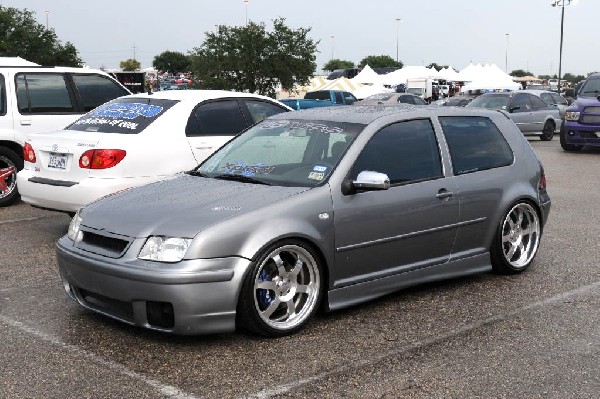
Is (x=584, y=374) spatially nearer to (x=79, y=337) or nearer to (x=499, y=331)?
(x=499, y=331)

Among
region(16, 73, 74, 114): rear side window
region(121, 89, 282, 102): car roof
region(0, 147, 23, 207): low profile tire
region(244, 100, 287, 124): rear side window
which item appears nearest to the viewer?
region(121, 89, 282, 102): car roof

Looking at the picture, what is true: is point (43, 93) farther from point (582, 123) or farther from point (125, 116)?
point (582, 123)

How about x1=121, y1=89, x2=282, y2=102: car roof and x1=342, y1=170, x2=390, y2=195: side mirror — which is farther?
x1=121, y1=89, x2=282, y2=102: car roof

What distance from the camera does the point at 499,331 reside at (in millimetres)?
4906

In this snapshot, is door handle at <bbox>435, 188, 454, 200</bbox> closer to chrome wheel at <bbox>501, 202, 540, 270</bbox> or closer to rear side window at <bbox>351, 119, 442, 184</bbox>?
rear side window at <bbox>351, 119, 442, 184</bbox>

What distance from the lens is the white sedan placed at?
7.23 meters

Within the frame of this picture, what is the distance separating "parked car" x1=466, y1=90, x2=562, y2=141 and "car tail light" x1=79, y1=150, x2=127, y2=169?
15976 mm

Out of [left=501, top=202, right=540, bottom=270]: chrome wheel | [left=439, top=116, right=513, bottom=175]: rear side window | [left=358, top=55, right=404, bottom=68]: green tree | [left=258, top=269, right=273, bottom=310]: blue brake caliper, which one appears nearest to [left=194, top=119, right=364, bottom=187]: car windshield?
[left=258, top=269, right=273, bottom=310]: blue brake caliper

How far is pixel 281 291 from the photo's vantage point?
Answer: 4789 millimetres

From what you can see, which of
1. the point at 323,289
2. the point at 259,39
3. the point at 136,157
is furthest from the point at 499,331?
the point at 259,39

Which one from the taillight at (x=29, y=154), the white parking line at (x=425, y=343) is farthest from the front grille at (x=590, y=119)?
the taillight at (x=29, y=154)

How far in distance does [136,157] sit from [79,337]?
284cm

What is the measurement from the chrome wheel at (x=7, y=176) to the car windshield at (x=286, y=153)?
4.76 meters

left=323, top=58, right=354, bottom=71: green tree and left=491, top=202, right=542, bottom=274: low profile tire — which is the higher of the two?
left=491, top=202, right=542, bottom=274: low profile tire
